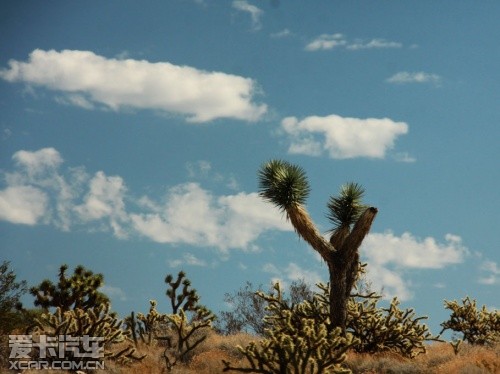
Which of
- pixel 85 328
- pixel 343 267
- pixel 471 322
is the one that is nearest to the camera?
pixel 85 328

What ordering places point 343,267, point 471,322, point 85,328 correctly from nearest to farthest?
point 85,328 → point 343,267 → point 471,322

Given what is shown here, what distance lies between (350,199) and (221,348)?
5.51m

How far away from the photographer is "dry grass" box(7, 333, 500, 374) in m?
15.1

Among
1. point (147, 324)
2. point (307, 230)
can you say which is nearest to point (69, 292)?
point (147, 324)

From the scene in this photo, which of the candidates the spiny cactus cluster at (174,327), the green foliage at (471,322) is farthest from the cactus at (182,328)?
the green foliage at (471,322)

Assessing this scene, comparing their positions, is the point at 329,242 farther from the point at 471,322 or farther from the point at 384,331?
the point at 471,322

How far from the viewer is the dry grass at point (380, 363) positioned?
15.1 metres

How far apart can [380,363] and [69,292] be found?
11.0 metres

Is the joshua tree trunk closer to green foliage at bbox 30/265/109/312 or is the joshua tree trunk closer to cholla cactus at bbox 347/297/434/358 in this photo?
cholla cactus at bbox 347/297/434/358

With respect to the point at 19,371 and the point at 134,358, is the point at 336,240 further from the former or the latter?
the point at 19,371

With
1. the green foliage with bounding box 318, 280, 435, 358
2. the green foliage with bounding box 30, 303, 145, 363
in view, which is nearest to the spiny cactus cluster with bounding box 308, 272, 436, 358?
the green foliage with bounding box 318, 280, 435, 358

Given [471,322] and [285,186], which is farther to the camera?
[471,322]

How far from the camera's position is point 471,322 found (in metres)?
26.0

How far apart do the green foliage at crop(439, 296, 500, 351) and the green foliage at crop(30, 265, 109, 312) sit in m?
12.9
